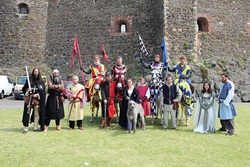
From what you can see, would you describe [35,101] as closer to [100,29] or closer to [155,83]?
[155,83]

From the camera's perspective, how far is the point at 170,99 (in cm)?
839

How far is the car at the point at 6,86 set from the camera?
1717 centimetres

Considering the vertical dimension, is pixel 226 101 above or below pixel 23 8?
below

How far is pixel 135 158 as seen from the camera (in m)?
5.55

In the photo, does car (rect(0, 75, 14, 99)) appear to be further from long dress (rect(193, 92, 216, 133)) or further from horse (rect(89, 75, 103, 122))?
long dress (rect(193, 92, 216, 133))

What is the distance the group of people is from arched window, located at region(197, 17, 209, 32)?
33.3 feet

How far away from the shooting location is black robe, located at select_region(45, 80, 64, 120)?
7895mm

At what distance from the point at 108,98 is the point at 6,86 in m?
11.3

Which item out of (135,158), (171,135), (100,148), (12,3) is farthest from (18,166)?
(12,3)

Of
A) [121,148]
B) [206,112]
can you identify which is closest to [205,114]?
[206,112]

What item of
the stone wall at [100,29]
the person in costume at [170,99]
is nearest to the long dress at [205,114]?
the person in costume at [170,99]

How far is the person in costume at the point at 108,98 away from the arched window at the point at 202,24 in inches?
451

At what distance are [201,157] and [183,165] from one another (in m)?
0.68

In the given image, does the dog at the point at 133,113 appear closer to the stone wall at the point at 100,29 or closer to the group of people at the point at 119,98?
the group of people at the point at 119,98
